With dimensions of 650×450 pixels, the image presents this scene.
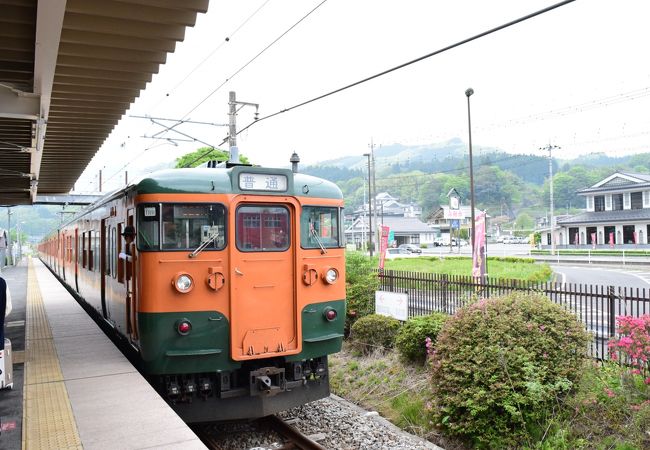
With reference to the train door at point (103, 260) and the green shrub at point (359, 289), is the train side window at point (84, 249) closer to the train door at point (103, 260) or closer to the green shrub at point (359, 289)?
the train door at point (103, 260)

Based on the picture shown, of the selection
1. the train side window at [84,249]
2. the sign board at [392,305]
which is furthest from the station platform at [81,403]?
the sign board at [392,305]

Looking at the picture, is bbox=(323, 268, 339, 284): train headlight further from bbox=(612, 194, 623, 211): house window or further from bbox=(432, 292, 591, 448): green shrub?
bbox=(612, 194, 623, 211): house window

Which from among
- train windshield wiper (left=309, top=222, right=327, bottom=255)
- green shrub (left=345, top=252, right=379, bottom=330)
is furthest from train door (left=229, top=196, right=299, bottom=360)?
green shrub (left=345, top=252, right=379, bottom=330)

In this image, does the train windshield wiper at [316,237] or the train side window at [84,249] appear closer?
the train windshield wiper at [316,237]

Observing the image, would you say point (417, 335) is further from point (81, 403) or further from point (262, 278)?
point (81, 403)

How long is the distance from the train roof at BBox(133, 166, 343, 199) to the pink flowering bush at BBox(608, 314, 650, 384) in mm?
3789

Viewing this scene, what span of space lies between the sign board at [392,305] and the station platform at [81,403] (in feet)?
16.6

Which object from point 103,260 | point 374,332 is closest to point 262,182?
point 103,260

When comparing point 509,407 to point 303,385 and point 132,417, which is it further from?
point 132,417

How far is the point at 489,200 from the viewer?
98.9m

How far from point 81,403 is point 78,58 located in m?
4.07

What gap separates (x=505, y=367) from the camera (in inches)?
259

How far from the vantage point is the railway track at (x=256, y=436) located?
6348 millimetres

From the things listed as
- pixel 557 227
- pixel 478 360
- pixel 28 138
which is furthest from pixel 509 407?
pixel 557 227
